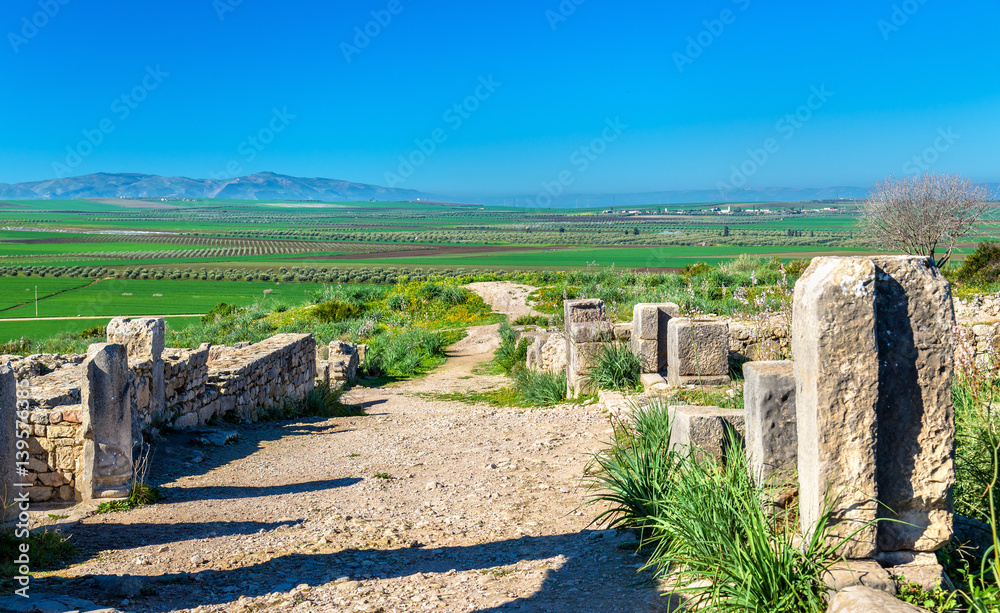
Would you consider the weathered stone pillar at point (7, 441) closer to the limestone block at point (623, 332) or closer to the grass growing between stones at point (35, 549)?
the grass growing between stones at point (35, 549)

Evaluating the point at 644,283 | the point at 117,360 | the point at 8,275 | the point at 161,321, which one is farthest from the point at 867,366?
the point at 8,275

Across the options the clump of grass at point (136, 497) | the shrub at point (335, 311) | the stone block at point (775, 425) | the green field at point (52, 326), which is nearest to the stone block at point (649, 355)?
the stone block at point (775, 425)

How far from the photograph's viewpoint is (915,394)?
378cm

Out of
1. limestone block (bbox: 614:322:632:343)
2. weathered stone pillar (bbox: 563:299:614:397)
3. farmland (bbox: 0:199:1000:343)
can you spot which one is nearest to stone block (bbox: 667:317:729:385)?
weathered stone pillar (bbox: 563:299:614:397)

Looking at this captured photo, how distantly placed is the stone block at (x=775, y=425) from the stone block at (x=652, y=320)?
23.6 ft

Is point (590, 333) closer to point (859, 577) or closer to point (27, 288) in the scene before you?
point (859, 577)

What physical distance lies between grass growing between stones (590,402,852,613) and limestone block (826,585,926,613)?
0.12 m

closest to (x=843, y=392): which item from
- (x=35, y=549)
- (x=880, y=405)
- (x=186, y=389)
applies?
(x=880, y=405)

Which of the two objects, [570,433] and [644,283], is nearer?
[570,433]

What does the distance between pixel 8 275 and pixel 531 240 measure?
78.9 meters

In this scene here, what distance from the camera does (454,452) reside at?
9547 mm

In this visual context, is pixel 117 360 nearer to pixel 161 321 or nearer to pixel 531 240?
pixel 161 321

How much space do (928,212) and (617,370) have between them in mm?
29996

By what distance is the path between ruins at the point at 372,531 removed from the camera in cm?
474
